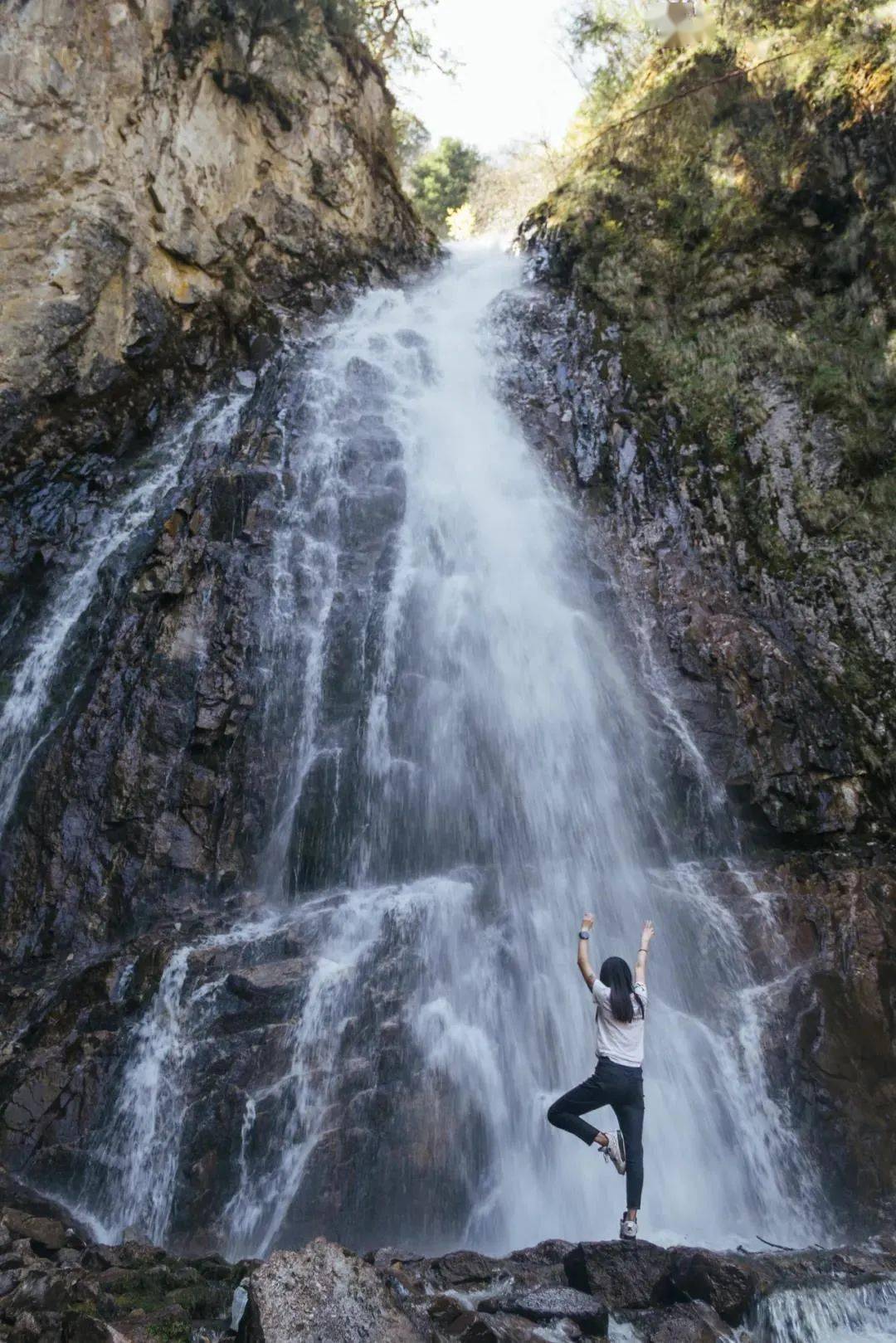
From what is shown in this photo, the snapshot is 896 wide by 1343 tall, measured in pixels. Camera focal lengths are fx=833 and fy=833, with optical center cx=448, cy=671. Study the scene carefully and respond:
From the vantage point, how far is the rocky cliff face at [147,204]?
1216 centimetres

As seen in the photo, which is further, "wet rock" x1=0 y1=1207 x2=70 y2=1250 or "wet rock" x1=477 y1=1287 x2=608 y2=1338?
"wet rock" x1=0 y1=1207 x2=70 y2=1250

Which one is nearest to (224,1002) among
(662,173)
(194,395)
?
(194,395)

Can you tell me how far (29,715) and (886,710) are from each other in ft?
34.2

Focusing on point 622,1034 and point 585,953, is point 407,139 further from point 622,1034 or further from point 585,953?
point 622,1034

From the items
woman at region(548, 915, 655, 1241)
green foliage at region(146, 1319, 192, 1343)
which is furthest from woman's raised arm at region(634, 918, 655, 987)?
green foliage at region(146, 1319, 192, 1343)

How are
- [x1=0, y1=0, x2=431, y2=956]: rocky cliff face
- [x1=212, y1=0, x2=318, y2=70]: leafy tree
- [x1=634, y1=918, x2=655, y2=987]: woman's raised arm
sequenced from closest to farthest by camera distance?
[x1=634, y1=918, x2=655, y2=987]: woman's raised arm, [x1=0, y1=0, x2=431, y2=956]: rocky cliff face, [x1=212, y1=0, x2=318, y2=70]: leafy tree

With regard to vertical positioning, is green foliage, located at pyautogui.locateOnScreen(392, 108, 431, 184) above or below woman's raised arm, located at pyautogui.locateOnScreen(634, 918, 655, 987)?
above

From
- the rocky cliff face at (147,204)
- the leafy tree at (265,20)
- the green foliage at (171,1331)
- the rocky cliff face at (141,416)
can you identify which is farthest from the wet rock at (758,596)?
the leafy tree at (265,20)

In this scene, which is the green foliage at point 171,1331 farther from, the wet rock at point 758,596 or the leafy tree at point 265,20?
the leafy tree at point 265,20

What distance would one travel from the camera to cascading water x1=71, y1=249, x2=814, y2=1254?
21.8 ft

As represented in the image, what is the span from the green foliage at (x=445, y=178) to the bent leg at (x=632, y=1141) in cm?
3323

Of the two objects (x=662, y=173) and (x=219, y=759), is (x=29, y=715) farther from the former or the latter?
(x=662, y=173)

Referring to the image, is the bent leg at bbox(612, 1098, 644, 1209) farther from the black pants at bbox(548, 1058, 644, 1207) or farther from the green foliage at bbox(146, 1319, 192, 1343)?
the green foliage at bbox(146, 1319, 192, 1343)

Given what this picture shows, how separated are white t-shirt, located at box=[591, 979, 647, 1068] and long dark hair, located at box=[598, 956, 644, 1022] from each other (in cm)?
2
